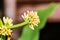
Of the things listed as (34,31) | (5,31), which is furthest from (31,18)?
(34,31)

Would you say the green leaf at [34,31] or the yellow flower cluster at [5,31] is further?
the green leaf at [34,31]

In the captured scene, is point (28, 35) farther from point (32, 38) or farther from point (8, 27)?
point (8, 27)

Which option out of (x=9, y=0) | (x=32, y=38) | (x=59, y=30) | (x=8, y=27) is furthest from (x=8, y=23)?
(x=9, y=0)

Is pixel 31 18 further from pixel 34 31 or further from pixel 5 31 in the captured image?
pixel 34 31

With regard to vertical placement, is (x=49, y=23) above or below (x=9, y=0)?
below

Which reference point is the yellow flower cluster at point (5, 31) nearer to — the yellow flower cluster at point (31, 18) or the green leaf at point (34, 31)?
the yellow flower cluster at point (31, 18)

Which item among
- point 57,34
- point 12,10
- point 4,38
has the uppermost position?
point 4,38

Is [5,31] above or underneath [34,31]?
above

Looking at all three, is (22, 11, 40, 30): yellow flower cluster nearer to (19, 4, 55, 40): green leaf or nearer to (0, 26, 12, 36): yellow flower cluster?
(0, 26, 12, 36): yellow flower cluster

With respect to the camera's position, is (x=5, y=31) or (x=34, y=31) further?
(x=34, y=31)

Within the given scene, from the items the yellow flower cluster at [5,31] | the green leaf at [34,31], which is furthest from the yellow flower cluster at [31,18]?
the green leaf at [34,31]

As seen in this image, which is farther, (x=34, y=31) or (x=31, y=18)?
(x=34, y=31)
